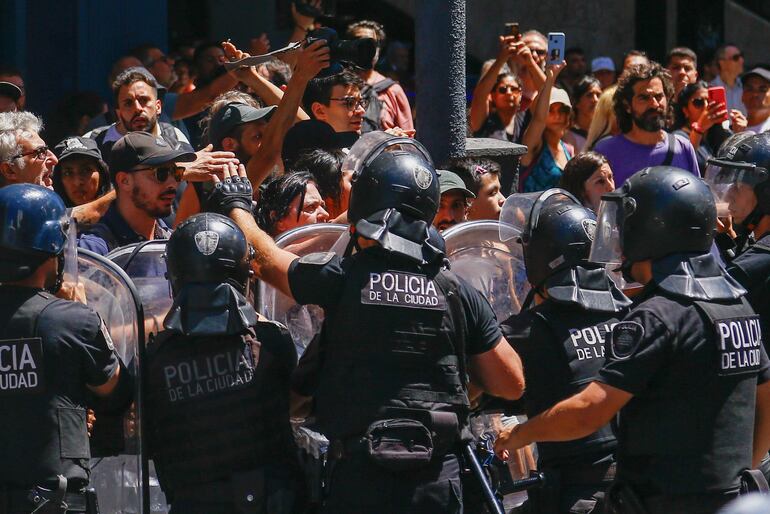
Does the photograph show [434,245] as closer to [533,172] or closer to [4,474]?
[4,474]

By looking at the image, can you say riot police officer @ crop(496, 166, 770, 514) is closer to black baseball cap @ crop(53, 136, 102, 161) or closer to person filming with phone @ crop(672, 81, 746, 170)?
black baseball cap @ crop(53, 136, 102, 161)

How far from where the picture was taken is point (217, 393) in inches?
167

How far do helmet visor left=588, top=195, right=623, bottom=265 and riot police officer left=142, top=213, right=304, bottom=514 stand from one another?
3.53 feet

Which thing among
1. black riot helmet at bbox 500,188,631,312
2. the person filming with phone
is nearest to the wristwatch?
the person filming with phone

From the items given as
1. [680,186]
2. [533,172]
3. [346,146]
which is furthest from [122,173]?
[533,172]

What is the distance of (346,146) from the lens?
6.67 meters

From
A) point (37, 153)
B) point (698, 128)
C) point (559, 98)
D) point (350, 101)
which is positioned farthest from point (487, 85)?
point (37, 153)

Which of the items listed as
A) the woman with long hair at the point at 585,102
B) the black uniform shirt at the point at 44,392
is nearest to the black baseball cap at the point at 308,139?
the black uniform shirt at the point at 44,392

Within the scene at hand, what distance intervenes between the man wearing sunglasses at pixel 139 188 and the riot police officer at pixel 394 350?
1333 mm

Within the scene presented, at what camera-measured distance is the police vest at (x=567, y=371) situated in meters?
4.61

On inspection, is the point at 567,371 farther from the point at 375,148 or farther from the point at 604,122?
the point at 604,122

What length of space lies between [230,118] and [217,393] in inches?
98.6

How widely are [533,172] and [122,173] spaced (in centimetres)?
318

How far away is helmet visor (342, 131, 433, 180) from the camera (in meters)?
4.50
